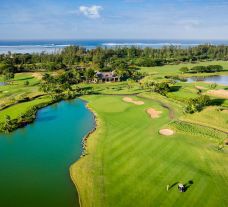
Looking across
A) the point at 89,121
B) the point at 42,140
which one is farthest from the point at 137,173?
the point at 89,121

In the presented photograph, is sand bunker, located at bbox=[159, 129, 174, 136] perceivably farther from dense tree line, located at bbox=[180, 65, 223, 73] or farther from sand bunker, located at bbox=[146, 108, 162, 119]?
dense tree line, located at bbox=[180, 65, 223, 73]

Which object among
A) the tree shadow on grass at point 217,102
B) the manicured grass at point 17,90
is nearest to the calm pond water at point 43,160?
the manicured grass at point 17,90

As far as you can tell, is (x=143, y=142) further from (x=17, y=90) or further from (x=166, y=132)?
(x=17, y=90)

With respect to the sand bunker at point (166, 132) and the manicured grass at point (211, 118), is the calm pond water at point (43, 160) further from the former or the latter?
the manicured grass at point (211, 118)

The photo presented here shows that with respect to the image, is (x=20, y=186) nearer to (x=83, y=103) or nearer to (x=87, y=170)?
(x=87, y=170)

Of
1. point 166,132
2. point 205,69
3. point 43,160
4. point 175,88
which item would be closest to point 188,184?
point 166,132
